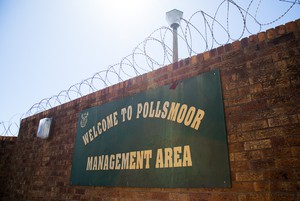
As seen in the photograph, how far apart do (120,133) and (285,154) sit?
7.32 feet

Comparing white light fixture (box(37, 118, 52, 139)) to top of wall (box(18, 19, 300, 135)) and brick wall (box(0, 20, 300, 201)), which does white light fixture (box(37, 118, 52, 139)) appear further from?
brick wall (box(0, 20, 300, 201))

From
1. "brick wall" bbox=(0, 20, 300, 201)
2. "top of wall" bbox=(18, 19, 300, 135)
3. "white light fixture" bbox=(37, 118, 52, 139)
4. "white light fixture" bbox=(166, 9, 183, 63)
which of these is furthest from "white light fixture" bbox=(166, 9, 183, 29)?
"white light fixture" bbox=(37, 118, 52, 139)

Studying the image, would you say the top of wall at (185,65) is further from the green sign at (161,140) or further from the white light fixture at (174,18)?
the white light fixture at (174,18)

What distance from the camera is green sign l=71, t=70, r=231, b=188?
2457 millimetres

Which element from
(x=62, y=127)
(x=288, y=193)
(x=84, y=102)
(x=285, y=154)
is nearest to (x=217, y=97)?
(x=285, y=154)

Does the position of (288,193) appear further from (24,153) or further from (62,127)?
(24,153)

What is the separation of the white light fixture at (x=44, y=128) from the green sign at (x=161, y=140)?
52.6 inches

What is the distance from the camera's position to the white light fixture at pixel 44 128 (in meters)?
5.08

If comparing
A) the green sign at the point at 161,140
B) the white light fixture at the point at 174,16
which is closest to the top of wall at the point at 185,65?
the green sign at the point at 161,140

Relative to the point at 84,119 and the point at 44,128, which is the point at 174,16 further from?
the point at 44,128

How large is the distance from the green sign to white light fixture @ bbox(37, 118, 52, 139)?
4.38 feet

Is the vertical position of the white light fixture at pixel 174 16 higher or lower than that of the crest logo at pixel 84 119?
higher

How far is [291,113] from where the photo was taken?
81.1 inches

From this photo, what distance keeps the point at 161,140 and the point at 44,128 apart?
3.36 meters
